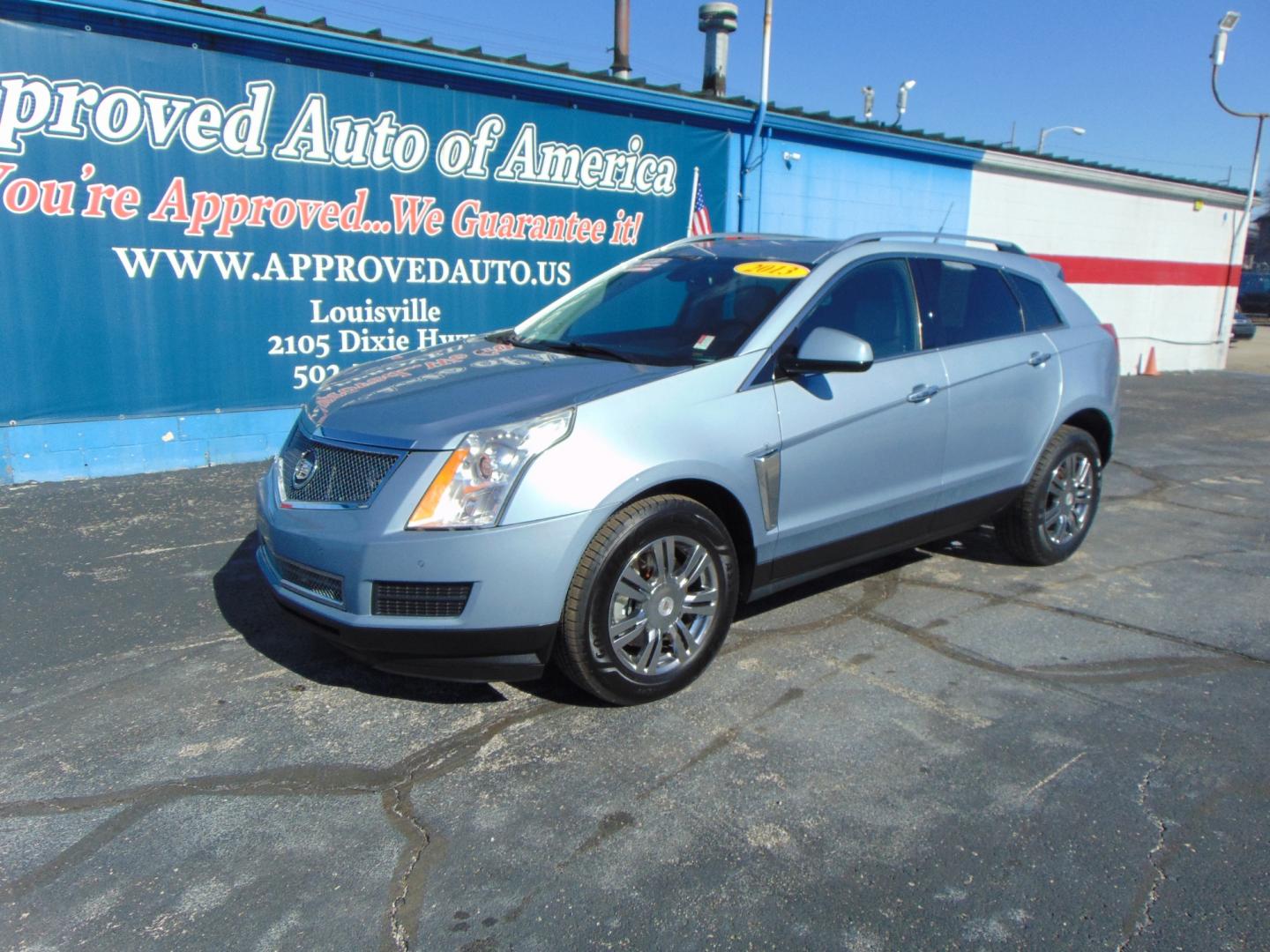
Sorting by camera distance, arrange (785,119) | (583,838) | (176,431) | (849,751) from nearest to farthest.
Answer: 1. (583,838)
2. (849,751)
3. (176,431)
4. (785,119)

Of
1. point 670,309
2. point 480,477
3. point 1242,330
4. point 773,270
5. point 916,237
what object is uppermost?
point 916,237

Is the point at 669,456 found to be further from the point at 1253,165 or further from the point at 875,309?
the point at 1253,165

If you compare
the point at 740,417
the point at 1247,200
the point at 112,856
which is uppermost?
the point at 1247,200

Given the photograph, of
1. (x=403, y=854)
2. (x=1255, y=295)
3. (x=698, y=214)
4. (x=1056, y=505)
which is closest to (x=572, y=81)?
(x=698, y=214)

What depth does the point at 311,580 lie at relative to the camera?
346 cm

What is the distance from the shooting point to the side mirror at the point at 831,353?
12.7ft

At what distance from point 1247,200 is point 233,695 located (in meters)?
20.6

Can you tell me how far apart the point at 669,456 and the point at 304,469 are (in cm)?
136

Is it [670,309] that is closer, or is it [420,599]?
[420,599]

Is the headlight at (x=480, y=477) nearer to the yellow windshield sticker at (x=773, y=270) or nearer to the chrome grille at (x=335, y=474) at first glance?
the chrome grille at (x=335, y=474)

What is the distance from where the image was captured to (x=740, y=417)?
12.4 feet

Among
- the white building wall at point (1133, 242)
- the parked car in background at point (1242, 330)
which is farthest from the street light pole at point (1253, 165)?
the parked car in background at point (1242, 330)

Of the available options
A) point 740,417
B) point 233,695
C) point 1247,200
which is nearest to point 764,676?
point 740,417

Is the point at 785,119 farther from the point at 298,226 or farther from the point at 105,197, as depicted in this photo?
the point at 105,197
